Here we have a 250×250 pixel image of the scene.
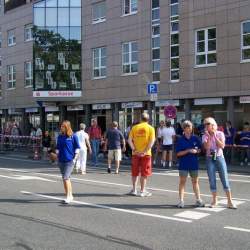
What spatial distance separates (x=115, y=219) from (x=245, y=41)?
60.0 ft

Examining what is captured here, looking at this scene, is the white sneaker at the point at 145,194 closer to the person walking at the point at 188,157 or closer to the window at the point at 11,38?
the person walking at the point at 188,157

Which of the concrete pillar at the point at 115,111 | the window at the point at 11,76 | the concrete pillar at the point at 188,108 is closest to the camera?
the concrete pillar at the point at 188,108

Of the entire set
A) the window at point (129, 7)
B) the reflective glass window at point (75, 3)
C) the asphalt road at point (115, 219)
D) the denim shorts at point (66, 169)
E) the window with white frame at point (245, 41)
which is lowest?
the asphalt road at point (115, 219)

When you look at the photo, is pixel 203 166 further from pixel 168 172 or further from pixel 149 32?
pixel 149 32

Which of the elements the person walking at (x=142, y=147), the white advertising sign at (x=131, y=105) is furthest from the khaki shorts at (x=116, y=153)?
the white advertising sign at (x=131, y=105)

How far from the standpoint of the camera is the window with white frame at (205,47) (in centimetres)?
2794

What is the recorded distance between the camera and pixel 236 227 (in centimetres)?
923

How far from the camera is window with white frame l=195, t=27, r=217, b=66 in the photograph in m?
27.9

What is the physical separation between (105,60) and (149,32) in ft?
14.9

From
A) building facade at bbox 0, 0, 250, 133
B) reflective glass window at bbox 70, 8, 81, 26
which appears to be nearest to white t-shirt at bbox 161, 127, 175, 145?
building facade at bbox 0, 0, 250, 133

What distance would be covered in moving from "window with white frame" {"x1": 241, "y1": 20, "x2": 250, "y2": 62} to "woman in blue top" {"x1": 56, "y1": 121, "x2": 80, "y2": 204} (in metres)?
15.8

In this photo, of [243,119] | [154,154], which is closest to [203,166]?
[154,154]

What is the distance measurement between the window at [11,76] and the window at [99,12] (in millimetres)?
10842

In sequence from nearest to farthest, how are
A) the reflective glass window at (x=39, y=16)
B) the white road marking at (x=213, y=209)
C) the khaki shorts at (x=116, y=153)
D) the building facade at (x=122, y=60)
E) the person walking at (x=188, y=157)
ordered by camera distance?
the white road marking at (x=213, y=209) < the person walking at (x=188, y=157) < the khaki shorts at (x=116, y=153) < the building facade at (x=122, y=60) < the reflective glass window at (x=39, y=16)
